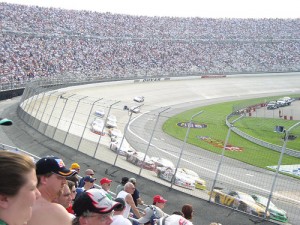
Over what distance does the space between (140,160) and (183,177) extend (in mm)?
1871

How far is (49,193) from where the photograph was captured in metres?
4.57

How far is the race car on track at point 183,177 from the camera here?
13.2 meters

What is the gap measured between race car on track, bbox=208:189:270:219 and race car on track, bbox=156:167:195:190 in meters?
0.76

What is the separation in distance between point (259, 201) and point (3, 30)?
189ft

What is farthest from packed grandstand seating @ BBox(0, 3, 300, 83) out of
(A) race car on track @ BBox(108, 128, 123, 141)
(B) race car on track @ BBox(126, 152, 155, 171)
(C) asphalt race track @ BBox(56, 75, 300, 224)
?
(B) race car on track @ BBox(126, 152, 155, 171)

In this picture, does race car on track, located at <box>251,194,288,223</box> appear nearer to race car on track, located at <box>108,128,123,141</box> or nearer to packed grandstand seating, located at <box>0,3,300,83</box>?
race car on track, located at <box>108,128,123,141</box>

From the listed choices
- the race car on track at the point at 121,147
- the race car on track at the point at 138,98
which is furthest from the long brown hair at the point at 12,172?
the race car on track at the point at 138,98

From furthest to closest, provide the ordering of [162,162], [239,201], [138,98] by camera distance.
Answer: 1. [138,98]
2. [162,162]
3. [239,201]

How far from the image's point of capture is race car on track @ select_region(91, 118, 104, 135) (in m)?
18.3

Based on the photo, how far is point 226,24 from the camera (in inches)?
4245

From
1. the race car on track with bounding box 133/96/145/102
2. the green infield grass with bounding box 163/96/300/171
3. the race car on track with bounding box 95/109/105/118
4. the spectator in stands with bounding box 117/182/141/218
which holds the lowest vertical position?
the spectator in stands with bounding box 117/182/141/218

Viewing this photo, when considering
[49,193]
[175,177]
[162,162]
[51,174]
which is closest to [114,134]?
[162,162]

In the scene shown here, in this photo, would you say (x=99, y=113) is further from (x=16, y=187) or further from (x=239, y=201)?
(x=16, y=187)

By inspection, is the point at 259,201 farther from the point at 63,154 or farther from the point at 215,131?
the point at 215,131
